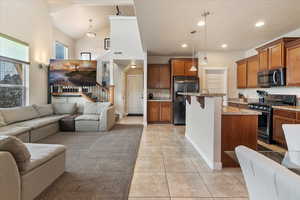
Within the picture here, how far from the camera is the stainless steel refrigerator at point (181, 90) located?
253 inches

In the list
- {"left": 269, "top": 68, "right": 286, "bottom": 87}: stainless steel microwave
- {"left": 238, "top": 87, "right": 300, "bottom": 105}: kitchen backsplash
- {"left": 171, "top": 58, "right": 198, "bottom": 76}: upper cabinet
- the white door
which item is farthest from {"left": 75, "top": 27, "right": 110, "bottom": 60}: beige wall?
{"left": 269, "top": 68, "right": 286, "bottom": 87}: stainless steel microwave

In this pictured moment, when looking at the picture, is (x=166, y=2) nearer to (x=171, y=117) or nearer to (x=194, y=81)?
(x=194, y=81)

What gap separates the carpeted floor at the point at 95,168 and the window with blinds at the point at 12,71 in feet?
6.30

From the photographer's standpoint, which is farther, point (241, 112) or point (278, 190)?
point (241, 112)

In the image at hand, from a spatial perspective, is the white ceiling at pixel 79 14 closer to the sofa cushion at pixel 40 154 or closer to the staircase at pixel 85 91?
the staircase at pixel 85 91

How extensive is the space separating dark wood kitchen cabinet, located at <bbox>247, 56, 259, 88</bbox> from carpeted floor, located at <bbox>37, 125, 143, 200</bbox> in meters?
3.80

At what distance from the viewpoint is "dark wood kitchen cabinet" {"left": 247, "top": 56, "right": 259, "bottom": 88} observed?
5328 millimetres

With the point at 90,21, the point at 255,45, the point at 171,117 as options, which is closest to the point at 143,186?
the point at 171,117

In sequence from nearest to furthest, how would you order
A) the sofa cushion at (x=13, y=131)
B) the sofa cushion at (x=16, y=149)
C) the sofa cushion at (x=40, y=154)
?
the sofa cushion at (x=16, y=149) < the sofa cushion at (x=40, y=154) < the sofa cushion at (x=13, y=131)

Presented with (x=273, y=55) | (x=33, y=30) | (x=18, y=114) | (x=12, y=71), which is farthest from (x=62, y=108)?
(x=273, y=55)

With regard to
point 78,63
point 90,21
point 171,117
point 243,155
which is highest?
point 90,21

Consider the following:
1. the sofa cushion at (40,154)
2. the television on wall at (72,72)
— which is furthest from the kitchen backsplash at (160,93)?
the sofa cushion at (40,154)

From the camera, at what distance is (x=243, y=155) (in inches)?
37.8

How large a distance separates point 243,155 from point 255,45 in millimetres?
6025
